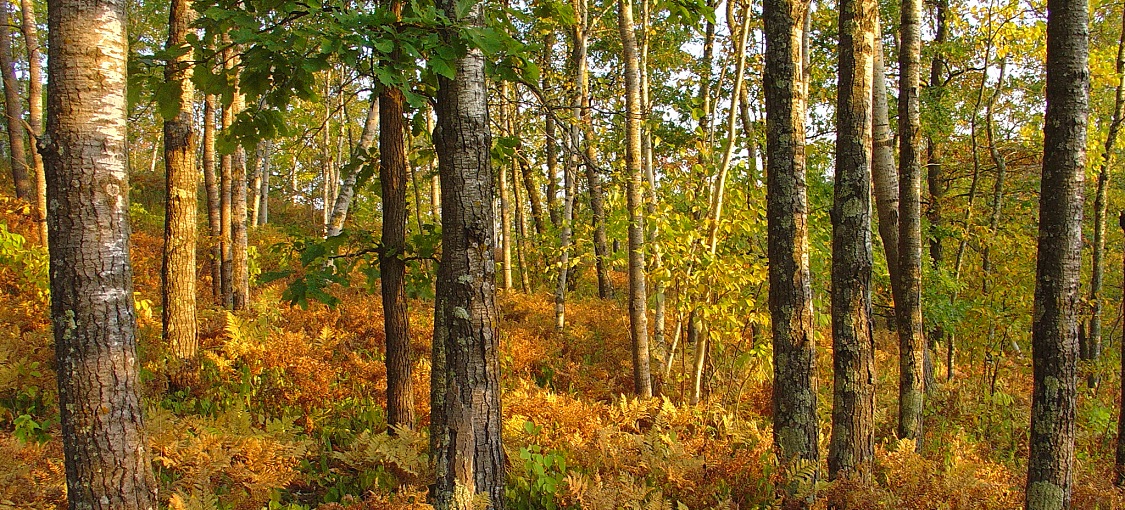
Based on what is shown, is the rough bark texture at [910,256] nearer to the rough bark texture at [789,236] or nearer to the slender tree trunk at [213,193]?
the rough bark texture at [789,236]

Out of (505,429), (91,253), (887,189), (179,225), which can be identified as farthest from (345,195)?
(887,189)

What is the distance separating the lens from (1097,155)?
9.32 m

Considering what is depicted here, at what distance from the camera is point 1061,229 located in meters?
3.77

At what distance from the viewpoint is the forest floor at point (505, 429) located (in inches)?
175

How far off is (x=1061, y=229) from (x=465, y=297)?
12.1ft

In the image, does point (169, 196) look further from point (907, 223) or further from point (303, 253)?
point (907, 223)

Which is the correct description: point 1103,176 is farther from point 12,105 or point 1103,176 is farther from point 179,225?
point 12,105

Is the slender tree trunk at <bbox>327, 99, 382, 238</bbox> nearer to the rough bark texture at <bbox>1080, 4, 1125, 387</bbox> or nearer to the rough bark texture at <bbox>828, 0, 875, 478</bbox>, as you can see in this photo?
the rough bark texture at <bbox>828, 0, 875, 478</bbox>

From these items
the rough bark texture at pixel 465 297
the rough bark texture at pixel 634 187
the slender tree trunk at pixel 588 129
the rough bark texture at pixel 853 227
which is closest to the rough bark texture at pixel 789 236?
the rough bark texture at pixel 853 227

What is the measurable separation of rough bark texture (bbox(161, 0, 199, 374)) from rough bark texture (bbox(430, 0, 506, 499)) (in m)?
4.46

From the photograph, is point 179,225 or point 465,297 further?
point 179,225

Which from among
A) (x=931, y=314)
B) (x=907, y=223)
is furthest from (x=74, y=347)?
(x=931, y=314)

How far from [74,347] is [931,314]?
10.4m

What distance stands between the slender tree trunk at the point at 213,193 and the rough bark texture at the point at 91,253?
6524mm
